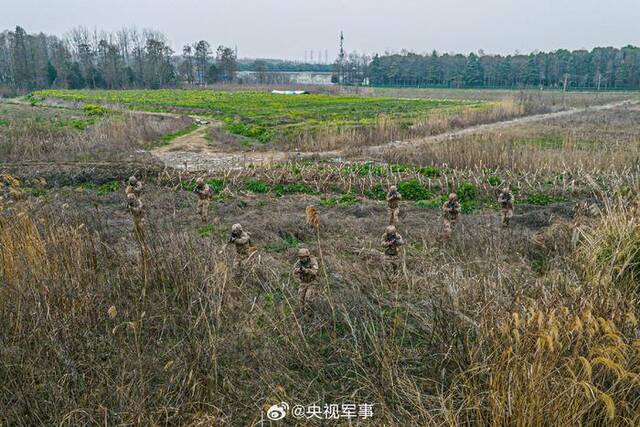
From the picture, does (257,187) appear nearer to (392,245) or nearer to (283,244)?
(283,244)

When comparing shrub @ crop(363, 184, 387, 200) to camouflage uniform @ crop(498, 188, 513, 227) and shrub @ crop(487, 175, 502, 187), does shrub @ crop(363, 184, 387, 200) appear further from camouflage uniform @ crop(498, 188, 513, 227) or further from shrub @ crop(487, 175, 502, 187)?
camouflage uniform @ crop(498, 188, 513, 227)

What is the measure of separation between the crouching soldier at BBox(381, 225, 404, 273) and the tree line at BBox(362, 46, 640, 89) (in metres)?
57.0

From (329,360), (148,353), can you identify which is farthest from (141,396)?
(329,360)

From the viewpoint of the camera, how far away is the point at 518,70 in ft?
201

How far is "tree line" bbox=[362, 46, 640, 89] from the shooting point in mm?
55812

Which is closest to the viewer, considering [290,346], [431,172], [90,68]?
[290,346]

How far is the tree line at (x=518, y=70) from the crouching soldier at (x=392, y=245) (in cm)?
5696

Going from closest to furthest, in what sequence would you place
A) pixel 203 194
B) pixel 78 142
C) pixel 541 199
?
pixel 203 194, pixel 541 199, pixel 78 142

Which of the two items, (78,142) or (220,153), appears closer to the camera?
(78,142)

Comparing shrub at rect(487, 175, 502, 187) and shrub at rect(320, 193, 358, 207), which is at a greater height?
shrub at rect(487, 175, 502, 187)

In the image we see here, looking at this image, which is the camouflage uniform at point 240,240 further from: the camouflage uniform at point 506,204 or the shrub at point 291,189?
the shrub at point 291,189

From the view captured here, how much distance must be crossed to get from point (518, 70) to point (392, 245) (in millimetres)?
64835

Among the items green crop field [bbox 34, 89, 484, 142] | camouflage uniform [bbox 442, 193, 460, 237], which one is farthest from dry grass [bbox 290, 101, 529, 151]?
camouflage uniform [bbox 442, 193, 460, 237]

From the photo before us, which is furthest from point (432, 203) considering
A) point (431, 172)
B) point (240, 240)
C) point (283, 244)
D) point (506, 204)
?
point (240, 240)
